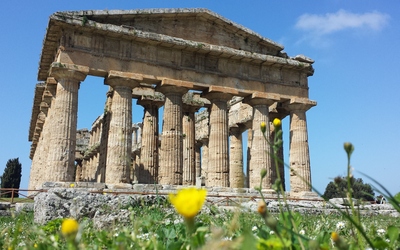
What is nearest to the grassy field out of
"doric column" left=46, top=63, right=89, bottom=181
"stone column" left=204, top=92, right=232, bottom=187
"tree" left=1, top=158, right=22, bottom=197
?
"doric column" left=46, top=63, right=89, bottom=181

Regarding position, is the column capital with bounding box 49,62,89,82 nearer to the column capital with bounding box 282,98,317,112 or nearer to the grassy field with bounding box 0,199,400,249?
the column capital with bounding box 282,98,317,112

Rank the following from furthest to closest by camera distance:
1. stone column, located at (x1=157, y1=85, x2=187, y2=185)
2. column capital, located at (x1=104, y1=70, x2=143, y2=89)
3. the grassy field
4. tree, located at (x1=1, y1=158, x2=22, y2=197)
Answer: tree, located at (x1=1, y1=158, x2=22, y2=197) → stone column, located at (x1=157, y1=85, x2=187, y2=185) → column capital, located at (x1=104, y1=70, x2=143, y2=89) → the grassy field

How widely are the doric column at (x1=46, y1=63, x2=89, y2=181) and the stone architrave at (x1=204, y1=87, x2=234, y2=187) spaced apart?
6.61 metres

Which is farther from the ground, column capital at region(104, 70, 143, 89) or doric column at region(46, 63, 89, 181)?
Result: column capital at region(104, 70, 143, 89)

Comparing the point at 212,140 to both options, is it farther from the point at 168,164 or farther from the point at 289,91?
the point at 289,91

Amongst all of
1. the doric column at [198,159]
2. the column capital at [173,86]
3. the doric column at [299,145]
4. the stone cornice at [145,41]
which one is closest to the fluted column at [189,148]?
the doric column at [198,159]

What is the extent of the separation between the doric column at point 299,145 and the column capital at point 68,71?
11210mm

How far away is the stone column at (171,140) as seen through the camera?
19578 mm

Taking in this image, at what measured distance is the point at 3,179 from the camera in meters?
48.9

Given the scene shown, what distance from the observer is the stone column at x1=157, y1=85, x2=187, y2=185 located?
64.2 feet

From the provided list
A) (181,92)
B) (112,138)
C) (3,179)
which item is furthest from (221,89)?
(3,179)

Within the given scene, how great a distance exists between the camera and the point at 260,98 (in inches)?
868

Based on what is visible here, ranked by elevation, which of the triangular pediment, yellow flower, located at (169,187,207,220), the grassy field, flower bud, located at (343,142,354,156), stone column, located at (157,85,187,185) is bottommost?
the grassy field

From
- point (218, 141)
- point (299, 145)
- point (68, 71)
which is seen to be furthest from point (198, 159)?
point (68, 71)
